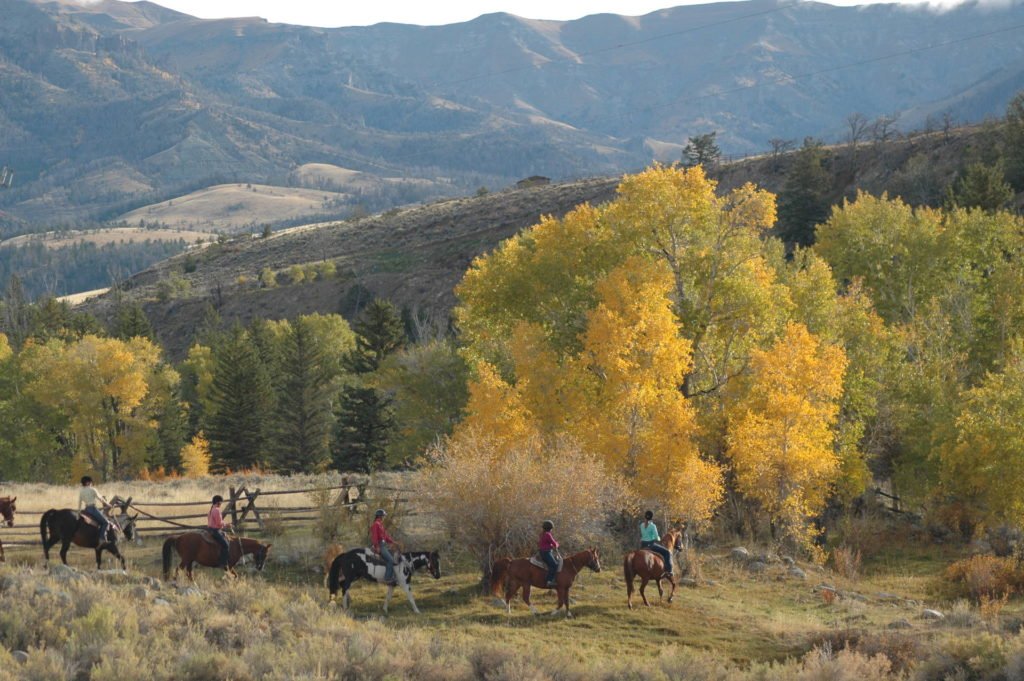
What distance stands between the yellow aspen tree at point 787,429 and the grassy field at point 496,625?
3.73 m

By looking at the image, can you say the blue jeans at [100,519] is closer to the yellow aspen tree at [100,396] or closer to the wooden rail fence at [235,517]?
the wooden rail fence at [235,517]

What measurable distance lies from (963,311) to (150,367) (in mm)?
62250

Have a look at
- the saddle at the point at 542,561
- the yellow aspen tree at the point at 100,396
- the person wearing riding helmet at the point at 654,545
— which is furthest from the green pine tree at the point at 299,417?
the saddle at the point at 542,561

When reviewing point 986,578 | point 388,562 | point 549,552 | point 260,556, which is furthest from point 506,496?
point 986,578

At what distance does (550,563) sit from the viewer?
2364 centimetres

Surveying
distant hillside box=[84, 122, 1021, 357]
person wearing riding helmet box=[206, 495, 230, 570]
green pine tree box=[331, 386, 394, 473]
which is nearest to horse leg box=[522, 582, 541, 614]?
person wearing riding helmet box=[206, 495, 230, 570]

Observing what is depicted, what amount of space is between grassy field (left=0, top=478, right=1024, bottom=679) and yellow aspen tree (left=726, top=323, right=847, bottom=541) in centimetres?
373

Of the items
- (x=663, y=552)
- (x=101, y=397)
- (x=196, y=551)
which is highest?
(x=101, y=397)

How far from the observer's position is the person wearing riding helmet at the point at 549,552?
2353 cm

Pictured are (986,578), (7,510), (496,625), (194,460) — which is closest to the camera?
(496,625)

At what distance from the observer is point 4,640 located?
18.8 metres

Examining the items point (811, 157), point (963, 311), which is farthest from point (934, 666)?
point (811, 157)

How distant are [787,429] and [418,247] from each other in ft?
406

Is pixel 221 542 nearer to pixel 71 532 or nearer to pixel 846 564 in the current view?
pixel 71 532
